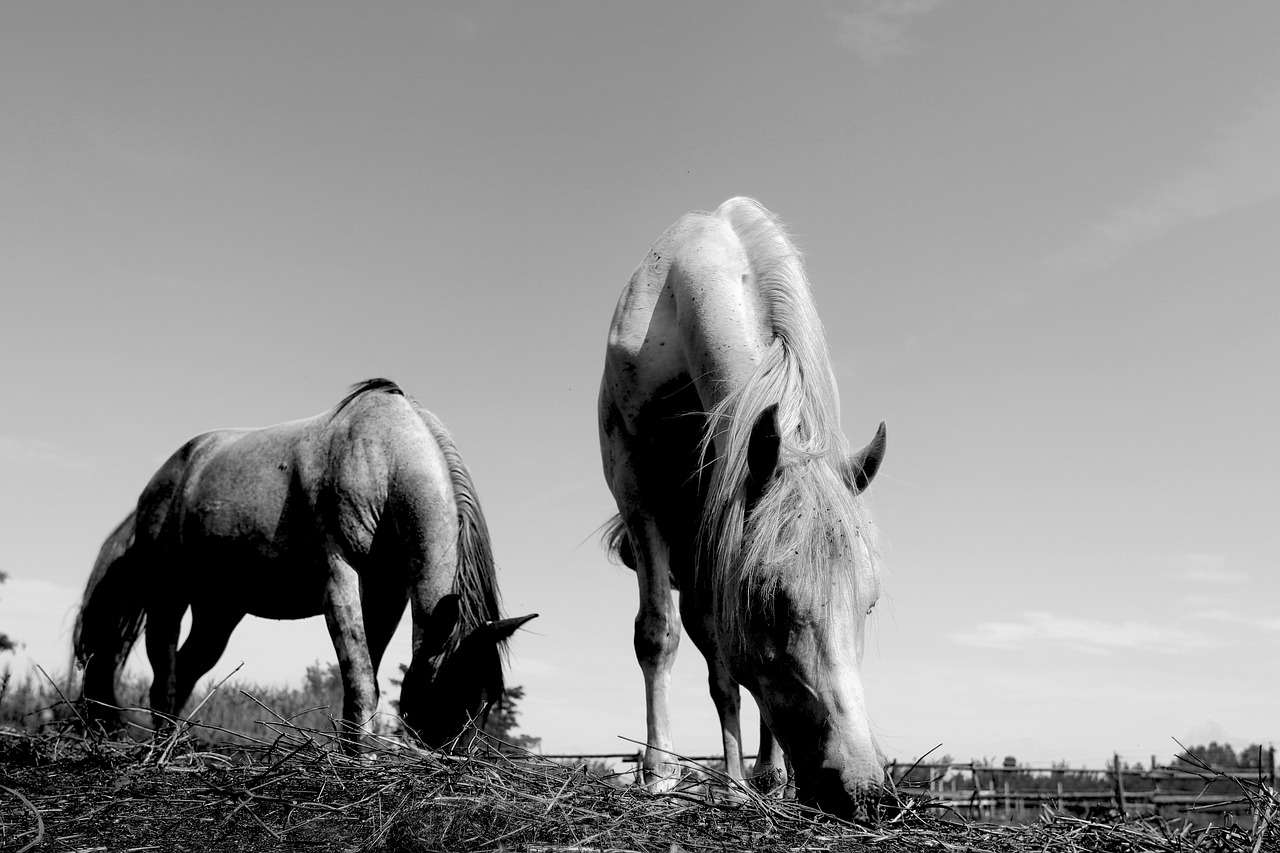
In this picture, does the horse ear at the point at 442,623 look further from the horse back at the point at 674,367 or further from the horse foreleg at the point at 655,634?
the horse foreleg at the point at 655,634

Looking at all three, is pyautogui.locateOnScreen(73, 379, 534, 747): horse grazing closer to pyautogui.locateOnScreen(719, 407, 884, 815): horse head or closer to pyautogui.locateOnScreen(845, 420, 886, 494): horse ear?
pyautogui.locateOnScreen(719, 407, 884, 815): horse head

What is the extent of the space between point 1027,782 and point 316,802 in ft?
83.0

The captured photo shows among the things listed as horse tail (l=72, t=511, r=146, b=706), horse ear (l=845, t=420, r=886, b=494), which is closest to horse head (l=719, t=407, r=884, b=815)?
horse ear (l=845, t=420, r=886, b=494)

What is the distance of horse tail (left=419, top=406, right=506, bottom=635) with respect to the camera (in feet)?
20.4

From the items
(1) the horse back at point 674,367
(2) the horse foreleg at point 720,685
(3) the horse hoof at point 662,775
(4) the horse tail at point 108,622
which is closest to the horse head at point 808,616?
(3) the horse hoof at point 662,775

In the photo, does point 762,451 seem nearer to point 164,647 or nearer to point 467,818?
point 467,818

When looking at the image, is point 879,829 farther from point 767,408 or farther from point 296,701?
point 296,701

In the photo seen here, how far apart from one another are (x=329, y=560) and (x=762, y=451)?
3.93 meters

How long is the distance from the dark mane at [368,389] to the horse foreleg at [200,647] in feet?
8.12

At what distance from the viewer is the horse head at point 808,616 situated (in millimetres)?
3244

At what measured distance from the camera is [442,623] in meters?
5.93

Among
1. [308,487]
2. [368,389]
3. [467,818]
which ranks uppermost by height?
[368,389]

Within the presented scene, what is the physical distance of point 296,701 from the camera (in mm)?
20641

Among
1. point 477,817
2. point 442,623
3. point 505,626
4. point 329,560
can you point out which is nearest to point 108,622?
point 329,560
